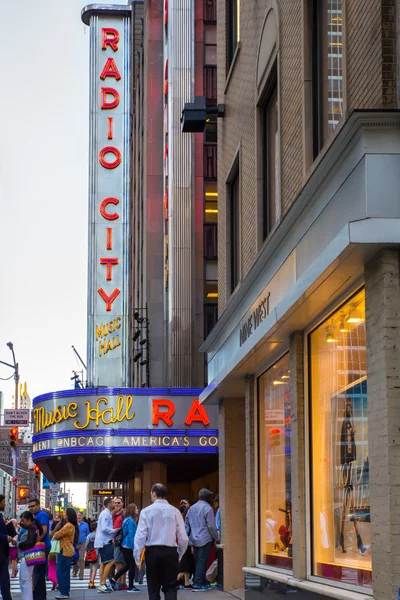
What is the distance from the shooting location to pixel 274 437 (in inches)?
627

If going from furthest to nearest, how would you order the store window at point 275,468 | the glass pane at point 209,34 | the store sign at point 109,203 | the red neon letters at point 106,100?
1. the red neon letters at point 106,100
2. the store sign at point 109,203
3. the glass pane at point 209,34
4. the store window at point 275,468

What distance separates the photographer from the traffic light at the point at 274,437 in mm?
15534

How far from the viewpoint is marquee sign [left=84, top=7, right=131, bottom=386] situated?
181ft

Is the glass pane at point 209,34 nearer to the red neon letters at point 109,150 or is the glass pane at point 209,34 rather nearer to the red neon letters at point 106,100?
the red neon letters at point 109,150

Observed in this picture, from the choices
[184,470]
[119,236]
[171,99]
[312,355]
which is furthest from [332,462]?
[119,236]

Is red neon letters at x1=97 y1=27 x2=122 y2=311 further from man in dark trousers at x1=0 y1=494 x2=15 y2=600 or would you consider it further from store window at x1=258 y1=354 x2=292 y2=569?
man in dark trousers at x1=0 y1=494 x2=15 y2=600

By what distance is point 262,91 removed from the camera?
16.6 meters

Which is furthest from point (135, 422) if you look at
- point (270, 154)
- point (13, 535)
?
point (270, 154)

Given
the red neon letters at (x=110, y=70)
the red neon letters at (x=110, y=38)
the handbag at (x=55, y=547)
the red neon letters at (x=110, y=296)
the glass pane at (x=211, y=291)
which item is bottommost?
the handbag at (x=55, y=547)

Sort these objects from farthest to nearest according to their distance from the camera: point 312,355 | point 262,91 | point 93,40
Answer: point 93,40, point 262,91, point 312,355

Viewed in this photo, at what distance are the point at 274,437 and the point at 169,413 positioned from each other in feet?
57.3

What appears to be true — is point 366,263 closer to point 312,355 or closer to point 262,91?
point 312,355

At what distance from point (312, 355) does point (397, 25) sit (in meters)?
5.01

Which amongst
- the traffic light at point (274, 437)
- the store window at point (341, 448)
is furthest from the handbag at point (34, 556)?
the store window at point (341, 448)
